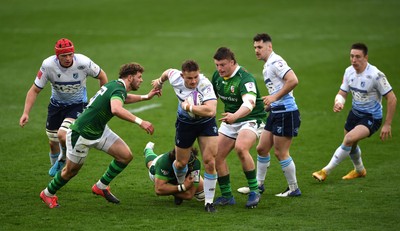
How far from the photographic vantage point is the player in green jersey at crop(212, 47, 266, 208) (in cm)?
1189

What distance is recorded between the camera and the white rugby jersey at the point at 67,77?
13.2 meters

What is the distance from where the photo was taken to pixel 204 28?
95.3 feet

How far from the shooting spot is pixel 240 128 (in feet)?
40.8

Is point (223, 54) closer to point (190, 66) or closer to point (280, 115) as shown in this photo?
point (190, 66)

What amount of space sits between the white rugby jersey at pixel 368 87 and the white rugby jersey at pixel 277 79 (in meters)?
1.57

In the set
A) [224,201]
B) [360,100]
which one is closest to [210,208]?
[224,201]

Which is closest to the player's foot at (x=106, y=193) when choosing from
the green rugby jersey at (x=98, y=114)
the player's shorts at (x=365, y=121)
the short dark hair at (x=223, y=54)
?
the green rugby jersey at (x=98, y=114)

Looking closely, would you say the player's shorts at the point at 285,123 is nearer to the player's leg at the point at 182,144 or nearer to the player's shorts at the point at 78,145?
the player's leg at the point at 182,144

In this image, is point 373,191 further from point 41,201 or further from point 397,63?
point 397,63

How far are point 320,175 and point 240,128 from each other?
2108mm

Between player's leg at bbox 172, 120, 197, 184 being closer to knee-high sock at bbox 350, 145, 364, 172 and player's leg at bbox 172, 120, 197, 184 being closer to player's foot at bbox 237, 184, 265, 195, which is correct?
player's foot at bbox 237, 184, 265, 195

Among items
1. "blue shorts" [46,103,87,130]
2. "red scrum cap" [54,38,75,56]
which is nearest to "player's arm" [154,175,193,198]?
"blue shorts" [46,103,87,130]

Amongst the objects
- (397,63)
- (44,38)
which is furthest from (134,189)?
(44,38)

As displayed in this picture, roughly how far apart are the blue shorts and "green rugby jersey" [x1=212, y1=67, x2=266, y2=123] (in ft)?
9.25
